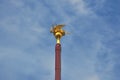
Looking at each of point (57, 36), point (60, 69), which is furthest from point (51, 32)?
point (60, 69)

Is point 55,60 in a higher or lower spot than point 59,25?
lower

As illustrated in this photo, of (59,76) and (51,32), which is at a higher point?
(51,32)

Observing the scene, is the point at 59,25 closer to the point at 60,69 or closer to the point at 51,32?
the point at 51,32

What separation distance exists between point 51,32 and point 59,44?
8.36 ft

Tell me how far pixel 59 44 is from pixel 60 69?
5.02m

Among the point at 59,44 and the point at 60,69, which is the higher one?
the point at 59,44

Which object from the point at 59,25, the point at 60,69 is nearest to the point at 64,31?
the point at 59,25

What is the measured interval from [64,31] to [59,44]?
245 centimetres

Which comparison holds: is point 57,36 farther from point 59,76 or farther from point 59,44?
point 59,76

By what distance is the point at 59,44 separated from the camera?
241 ft

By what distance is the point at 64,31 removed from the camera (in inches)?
2908

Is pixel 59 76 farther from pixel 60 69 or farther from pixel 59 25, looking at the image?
pixel 59 25

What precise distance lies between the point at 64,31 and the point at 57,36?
1537mm

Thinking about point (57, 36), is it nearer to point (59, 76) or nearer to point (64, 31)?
point (64, 31)
